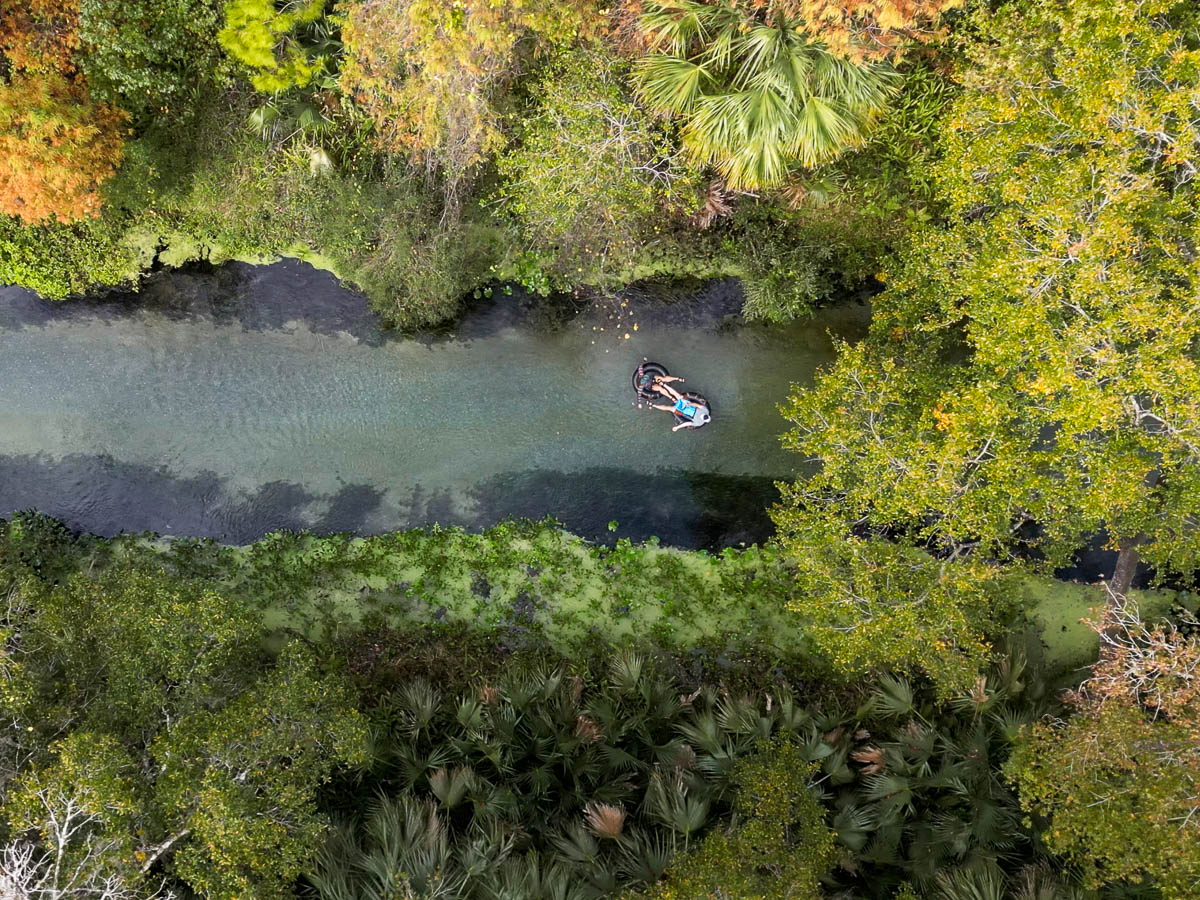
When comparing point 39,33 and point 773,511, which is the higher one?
point 39,33

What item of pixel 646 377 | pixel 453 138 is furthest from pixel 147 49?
pixel 646 377

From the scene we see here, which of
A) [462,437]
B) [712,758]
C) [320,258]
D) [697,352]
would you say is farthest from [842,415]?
[320,258]

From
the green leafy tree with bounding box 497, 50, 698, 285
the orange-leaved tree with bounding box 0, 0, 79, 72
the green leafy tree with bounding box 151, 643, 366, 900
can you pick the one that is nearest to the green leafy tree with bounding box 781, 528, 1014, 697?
the green leafy tree with bounding box 497, 50, 698, 285

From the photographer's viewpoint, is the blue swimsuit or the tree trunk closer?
the tree trunk

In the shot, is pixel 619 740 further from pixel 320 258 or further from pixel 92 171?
pixel 92 171

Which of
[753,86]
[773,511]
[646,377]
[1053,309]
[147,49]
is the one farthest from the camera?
[646,377]

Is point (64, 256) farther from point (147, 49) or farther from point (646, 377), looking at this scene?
point (646, 377)

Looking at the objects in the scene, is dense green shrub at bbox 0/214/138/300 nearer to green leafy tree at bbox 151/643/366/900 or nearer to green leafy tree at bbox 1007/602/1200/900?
green leafy tree at bbox 151/643/366/900
